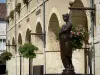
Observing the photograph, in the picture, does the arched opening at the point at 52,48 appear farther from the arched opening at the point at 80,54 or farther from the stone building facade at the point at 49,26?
the arched opening at the point at 80,54

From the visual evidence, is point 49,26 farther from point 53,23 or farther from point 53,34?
point 53,34

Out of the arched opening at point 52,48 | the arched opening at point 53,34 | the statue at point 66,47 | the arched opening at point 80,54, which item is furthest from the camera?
the arched opening at point 53,34

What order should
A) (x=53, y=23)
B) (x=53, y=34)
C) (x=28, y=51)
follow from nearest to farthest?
(x=53, y=23) → (x=53, y=34) → (x=28, y=51)

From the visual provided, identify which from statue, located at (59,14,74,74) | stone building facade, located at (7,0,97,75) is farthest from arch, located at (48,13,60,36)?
statue, located at (59,14,74,74)

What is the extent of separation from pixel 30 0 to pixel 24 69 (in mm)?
5395

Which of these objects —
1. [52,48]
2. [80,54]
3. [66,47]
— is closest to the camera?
[66,47]

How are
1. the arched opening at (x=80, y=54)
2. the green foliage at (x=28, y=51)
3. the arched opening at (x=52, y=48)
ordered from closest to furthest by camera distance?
the arched opening at (x=80, y=54) < the arched opening at (x=52, y=48) < the green foliage at (x=28, y=51)

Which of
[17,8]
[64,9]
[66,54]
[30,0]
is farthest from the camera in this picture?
[17,8]

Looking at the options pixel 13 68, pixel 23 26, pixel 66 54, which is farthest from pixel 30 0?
pixel 66 54

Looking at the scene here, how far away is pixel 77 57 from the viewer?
19641 mm

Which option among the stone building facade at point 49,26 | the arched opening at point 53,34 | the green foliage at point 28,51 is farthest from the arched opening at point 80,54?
the green foliage at point 28,51

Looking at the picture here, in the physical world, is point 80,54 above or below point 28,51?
below

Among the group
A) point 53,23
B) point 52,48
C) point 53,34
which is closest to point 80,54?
point 52,48

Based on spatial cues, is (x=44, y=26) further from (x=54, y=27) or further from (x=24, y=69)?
(x=24, y=69)
